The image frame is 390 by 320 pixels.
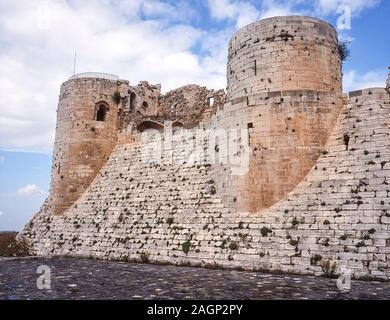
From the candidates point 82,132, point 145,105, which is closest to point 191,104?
point 145,105

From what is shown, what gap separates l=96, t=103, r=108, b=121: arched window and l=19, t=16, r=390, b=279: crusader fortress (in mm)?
312

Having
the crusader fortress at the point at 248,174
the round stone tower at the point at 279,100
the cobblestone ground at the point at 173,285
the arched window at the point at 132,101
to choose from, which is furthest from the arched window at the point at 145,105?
the cobblestone ground at the point at 173,285

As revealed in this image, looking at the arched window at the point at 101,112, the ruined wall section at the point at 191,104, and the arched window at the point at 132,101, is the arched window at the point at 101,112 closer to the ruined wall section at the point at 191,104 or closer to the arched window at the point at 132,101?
the arched window at the point at 132,101

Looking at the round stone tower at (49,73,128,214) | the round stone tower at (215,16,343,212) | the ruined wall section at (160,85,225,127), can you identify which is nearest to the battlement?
the round stone tower at (49,73,128,214)

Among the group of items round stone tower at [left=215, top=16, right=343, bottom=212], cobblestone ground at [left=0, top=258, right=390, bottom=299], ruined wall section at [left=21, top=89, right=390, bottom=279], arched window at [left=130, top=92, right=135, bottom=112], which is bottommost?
cobblestone ground at [left=0, top=258, right=390, bottom=299]

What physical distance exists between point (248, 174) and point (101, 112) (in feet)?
33.5

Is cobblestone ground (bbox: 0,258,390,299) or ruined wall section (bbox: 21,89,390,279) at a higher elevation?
ruined wall section (bbox: 21,89,390,279)

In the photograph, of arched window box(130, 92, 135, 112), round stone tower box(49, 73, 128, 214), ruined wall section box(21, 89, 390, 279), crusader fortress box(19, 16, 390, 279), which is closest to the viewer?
ruined wall section box(21, 89, 390, 279)

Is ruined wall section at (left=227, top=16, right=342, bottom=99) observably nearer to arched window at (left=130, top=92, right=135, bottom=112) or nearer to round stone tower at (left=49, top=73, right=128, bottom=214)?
round stone tower at (left=49, top=73, right=128, bottom=214)

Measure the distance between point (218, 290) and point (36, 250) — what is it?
11.5 meters

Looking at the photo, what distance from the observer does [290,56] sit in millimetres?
13359

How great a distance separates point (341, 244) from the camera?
9312 mm

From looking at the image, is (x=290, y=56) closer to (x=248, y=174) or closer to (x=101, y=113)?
(x=248, y=174)

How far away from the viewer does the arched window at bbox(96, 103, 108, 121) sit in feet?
62.8
